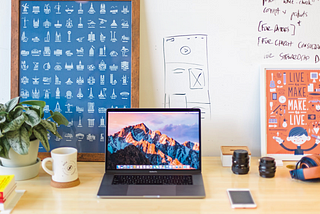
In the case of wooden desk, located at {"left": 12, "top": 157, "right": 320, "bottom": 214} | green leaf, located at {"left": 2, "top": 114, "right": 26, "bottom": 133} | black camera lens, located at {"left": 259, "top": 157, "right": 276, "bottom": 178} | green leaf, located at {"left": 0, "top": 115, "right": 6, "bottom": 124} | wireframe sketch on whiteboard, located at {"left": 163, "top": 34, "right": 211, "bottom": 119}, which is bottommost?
wooden desk, located at {"left": 12, "top": 157, "right": 320, "bottom": 214}

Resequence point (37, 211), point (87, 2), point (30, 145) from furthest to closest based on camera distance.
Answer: point (87, 2) → point (30, 145) → point (37, 211)

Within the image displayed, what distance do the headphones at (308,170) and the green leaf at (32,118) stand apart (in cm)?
99

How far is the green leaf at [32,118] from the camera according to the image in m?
0.97

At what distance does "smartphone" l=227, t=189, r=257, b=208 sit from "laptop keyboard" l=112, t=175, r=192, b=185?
16 cm

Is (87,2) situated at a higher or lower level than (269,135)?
higher

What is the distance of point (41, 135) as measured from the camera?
1035 millimetres

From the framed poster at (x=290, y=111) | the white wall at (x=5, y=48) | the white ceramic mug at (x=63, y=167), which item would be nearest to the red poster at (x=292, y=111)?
the framed poster at (x=290, y=111)

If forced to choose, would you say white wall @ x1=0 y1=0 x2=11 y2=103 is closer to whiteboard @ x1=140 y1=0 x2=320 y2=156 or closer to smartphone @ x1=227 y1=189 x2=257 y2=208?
whiteboard @ x1=140 y1=0 x2=320 y2=156

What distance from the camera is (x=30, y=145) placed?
1032 mm

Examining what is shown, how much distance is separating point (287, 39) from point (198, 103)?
524 millimetres

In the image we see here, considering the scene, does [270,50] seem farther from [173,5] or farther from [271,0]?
[173,5]

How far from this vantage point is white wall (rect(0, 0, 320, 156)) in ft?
4.08

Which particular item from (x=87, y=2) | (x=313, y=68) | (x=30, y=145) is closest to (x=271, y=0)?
(x=313, y=68)

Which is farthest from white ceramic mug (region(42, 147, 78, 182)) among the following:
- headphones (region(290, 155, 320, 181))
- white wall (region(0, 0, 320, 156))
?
headphones (region(290, 155, 320, 181))
